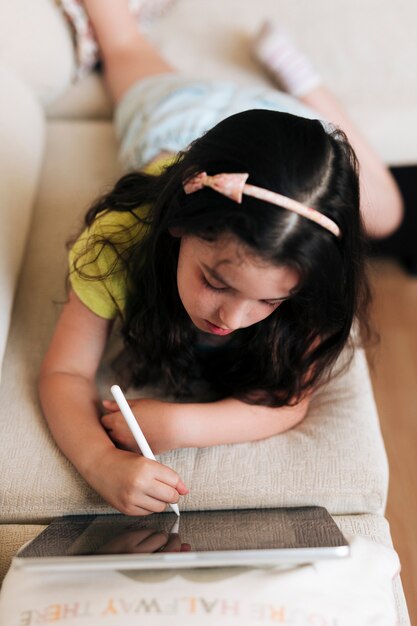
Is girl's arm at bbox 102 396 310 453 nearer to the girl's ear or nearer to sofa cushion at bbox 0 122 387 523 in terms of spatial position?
sofa cushion at bbox 0 122 387 523

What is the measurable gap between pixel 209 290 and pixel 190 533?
0.29 metres

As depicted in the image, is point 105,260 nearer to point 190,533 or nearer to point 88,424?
point 88,424

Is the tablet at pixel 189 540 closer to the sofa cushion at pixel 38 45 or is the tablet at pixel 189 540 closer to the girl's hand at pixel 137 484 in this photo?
the girl's hand at pixel 137 484

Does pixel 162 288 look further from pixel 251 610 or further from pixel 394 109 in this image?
pixel 394 109

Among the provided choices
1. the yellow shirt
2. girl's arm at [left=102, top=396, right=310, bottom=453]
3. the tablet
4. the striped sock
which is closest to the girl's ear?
the yellow shirt

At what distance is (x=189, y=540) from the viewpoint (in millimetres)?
775

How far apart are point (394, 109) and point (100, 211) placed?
2.46ft

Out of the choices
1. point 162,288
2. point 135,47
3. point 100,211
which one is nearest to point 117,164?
point 135,47

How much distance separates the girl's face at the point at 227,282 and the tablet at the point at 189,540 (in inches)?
9.5

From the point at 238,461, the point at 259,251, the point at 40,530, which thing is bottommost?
the point at 40,530

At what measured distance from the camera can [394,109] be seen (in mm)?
1412

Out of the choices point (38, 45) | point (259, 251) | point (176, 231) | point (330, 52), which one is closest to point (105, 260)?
point (176, 231)

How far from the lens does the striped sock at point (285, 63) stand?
1.39 metres

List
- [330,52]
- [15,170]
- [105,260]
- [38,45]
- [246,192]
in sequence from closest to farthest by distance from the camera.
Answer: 1. [246,192]
2. [105,260]
3. [15,170]
4. [38,45]
5. [330,52]
